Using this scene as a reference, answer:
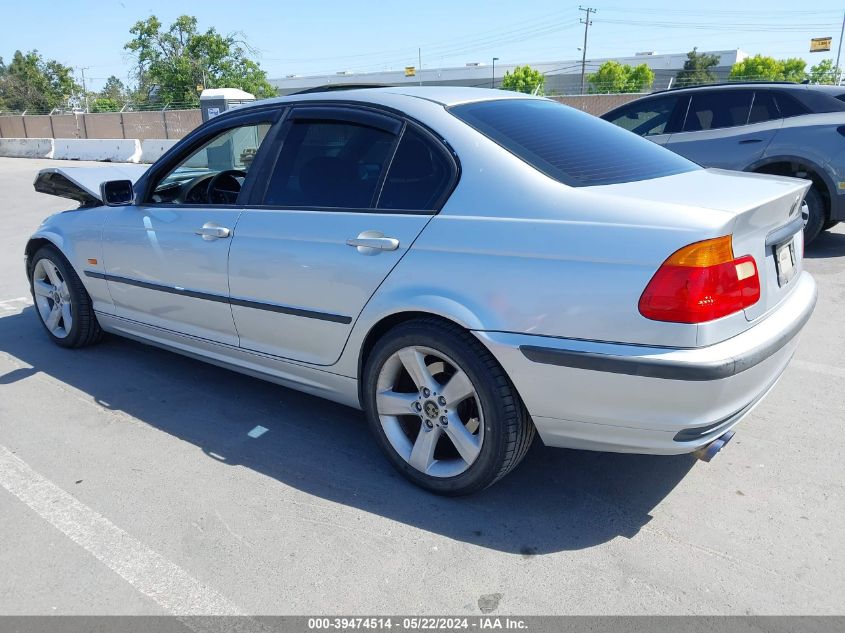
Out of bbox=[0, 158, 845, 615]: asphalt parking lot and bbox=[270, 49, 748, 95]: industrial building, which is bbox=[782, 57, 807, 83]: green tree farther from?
bbox=[0, 158, 845, 615]: asphalt parking lot

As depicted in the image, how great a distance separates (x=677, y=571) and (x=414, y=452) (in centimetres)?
113

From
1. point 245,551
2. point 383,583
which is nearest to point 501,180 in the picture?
point 383,583

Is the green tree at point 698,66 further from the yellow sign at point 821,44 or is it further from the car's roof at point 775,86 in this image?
the car's roof at point 775,86

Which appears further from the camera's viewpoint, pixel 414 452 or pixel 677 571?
pixel 414 452

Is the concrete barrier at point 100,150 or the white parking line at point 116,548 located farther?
the concrete barrier at point 100,150

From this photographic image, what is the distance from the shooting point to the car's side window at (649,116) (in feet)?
24.2

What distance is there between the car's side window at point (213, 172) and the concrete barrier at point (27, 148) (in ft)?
85.9

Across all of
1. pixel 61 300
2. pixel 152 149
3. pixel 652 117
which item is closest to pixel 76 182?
pixel 61 300

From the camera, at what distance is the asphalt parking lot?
2.30 meters

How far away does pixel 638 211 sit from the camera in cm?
234

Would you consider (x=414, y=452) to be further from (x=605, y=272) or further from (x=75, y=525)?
(x=75, y=525)

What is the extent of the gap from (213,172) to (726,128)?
533 cm

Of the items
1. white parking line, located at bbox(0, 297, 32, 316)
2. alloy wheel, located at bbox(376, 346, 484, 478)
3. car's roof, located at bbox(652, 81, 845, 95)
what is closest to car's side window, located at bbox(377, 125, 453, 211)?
alloy wheel, located at bbox(376, 346, 484, 478)

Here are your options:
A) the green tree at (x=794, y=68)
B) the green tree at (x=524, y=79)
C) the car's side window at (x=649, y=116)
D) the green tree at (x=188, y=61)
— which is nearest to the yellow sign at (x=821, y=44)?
the green tree at (x=794, y=68)
